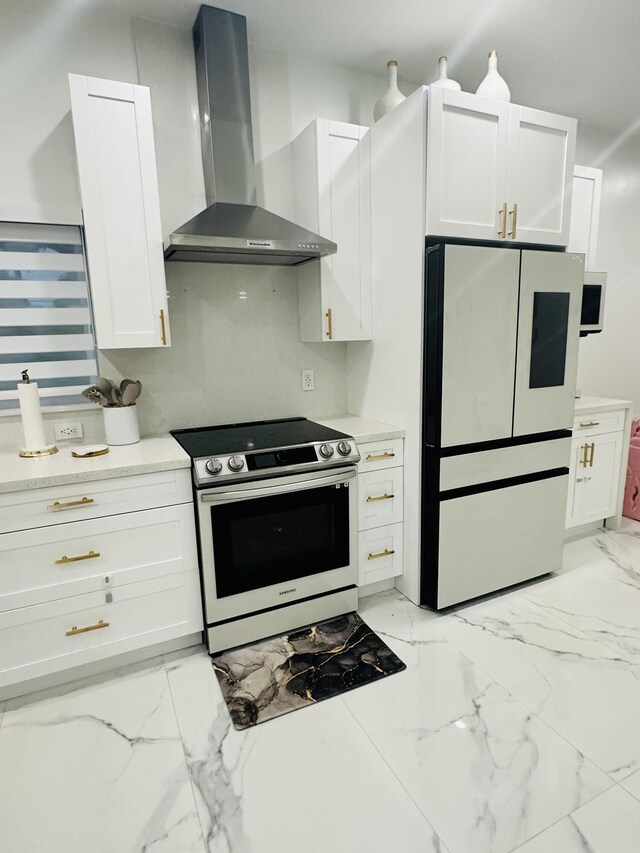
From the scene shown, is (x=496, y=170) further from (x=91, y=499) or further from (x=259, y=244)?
(x=91, y=499)

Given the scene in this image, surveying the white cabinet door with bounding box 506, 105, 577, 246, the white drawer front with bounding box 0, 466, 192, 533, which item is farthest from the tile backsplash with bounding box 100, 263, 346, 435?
the white cabinet door with bounding box 506, 105, 577, 246

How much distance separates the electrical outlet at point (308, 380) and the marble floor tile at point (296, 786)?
1.69m

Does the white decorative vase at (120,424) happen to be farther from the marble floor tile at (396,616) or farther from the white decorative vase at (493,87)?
the white decorative vase at (493,87)

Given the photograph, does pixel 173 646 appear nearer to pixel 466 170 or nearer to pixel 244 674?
pixel 244 674

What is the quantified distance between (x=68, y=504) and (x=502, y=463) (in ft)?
6.56

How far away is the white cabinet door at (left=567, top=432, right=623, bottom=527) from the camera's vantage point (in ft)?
10.2

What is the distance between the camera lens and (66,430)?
7.61 ft

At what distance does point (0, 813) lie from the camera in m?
1.46

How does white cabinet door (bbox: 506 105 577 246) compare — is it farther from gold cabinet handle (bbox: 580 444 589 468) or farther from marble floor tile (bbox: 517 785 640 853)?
marble floor tile (bbox: 517 785 640 853)

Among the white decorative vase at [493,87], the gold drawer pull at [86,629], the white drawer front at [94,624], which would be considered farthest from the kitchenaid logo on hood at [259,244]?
the gold drawer pull at [86,629]

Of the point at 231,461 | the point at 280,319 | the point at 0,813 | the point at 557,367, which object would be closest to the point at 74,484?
the point at 231,461

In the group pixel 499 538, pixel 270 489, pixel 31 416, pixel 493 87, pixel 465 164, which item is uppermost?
pixel 493 87

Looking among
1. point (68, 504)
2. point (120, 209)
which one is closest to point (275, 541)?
point (68, 504)

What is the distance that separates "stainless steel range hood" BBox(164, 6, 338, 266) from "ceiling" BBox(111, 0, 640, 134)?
12cm
